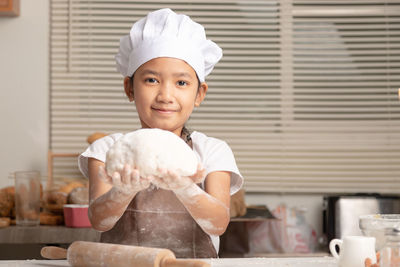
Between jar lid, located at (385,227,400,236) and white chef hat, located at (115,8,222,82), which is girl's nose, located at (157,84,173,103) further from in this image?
jar lid, located at (385,227,400,236)

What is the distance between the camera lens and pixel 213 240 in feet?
4.54

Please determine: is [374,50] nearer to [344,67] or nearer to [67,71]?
[344,67]

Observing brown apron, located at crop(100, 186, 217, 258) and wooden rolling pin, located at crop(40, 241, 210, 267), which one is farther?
brown apron, located at crop(100, 186, 217, 258)

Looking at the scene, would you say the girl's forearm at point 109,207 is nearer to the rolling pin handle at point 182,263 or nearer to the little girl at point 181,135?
the little girl at point 181,135

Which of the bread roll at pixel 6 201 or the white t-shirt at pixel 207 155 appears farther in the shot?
the bread roll at pixel 6 201

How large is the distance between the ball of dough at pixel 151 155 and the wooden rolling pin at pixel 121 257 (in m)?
0.14

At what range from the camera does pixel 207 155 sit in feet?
4.58

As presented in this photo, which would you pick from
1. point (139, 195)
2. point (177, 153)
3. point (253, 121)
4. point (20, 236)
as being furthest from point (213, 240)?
point (253, 121)

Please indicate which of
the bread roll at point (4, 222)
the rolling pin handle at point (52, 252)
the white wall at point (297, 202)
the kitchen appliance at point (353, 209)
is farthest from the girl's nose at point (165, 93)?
the white wall at point (297, 202)

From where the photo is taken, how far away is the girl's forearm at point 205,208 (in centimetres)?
114

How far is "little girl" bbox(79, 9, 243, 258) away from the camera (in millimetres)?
1254

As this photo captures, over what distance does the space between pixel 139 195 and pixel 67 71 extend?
187cm

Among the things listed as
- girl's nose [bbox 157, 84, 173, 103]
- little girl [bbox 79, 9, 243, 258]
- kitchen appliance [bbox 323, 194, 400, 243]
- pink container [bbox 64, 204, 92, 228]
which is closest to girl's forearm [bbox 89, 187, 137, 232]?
little girl [bbox 79, 9, 243, 258]

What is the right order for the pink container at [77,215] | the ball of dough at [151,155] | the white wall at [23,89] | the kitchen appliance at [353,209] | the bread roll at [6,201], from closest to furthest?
the ball of dough at [151,155] < the pink container at [77,215] < the bread roll at [6,201] < the kitchen appliance at [353,209] < the white wall at [23,89]
